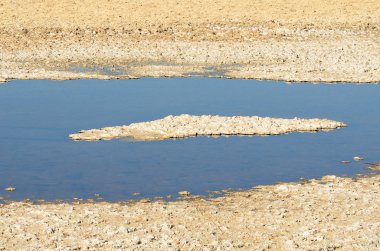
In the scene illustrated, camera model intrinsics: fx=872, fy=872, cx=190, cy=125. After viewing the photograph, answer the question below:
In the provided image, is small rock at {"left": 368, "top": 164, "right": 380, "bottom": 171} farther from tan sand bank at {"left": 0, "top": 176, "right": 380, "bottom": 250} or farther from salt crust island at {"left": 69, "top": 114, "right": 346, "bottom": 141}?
salt crust island at {"left": 69, "top": 114, "right": 346, "bottom": 141}

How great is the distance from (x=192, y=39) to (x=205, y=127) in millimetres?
13636

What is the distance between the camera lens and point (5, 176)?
15.0m

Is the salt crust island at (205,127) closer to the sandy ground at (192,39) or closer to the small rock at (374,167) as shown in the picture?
the small rock at (374,167)

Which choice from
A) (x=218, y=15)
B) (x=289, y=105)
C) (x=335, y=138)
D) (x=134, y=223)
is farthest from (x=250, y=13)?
(x=134, y=223)

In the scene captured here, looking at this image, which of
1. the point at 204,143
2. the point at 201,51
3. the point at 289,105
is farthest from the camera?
the point at 201,51

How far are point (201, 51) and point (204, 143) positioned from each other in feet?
39.9

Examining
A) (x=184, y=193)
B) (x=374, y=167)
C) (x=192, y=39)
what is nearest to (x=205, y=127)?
(x=374, y=167)

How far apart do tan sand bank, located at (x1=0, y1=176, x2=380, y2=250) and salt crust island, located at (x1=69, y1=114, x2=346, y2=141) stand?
417 centimetres

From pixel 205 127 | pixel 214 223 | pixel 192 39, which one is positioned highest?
pixel 214 223

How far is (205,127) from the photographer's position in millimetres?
18219

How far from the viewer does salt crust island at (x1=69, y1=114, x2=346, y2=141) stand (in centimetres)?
1780

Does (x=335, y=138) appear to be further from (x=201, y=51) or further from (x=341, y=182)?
(x=201, y=51)

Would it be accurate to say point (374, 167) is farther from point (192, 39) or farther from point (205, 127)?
point (192, 39)

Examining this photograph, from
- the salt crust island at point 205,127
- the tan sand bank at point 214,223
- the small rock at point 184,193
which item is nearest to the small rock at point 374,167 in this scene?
the tan sand bank at point 214,223
